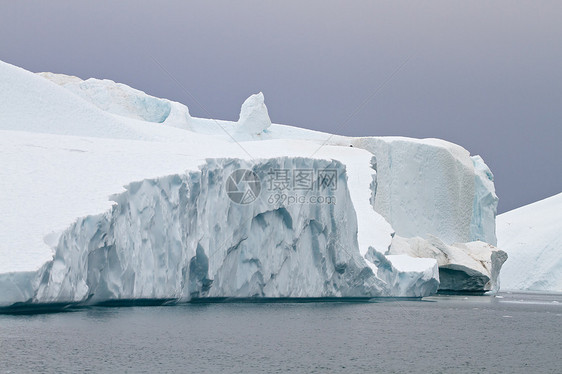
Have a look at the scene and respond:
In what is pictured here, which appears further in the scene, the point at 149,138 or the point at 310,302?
the point at 149,138

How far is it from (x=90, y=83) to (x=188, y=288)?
29.2 meters

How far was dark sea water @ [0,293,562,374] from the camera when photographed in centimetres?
1101

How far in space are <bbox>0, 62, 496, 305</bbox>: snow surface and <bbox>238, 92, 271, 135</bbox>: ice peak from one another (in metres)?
11.6

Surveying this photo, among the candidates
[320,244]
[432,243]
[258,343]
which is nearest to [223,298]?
[320,244]

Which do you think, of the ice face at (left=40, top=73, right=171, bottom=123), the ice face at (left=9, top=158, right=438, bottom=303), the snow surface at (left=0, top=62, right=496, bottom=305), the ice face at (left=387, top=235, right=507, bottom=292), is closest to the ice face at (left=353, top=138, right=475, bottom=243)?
the ice face at (left=387, top=235, right=507, bottom=292)

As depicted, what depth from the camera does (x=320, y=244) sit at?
2338 cm

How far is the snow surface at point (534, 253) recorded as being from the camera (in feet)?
187

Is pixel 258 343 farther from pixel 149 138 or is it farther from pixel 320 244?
pixel 149 138

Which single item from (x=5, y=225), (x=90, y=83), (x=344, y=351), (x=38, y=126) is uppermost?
(x=90, y=83)

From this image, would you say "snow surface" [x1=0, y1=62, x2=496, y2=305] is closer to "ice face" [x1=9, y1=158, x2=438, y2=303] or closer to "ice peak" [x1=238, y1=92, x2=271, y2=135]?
"ice face" [x1=9, y1=158, x2=438, y2=303]

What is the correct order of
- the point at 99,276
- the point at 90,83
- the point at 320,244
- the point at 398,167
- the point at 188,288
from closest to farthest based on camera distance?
the point at 99,276, the point at 188,288, the point at 320,244, the point at 398,167, the point at 90,83

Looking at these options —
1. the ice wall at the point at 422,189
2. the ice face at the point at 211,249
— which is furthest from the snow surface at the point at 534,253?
the ice face at the point at 211,249

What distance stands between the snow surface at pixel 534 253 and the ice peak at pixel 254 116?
2466cm

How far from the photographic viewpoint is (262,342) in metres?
13.7
